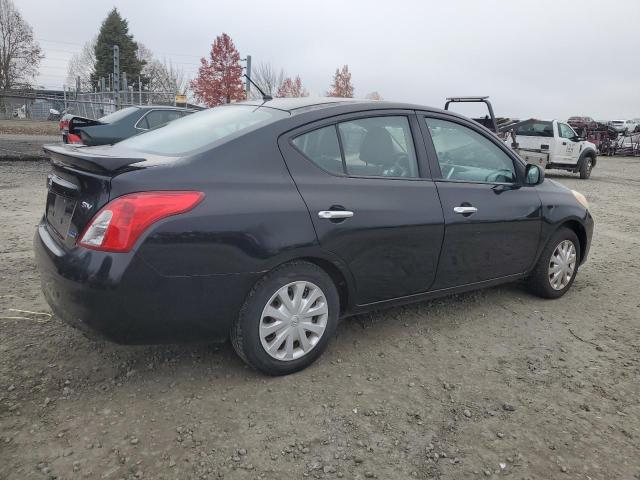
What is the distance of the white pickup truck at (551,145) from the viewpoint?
15156 millimetres

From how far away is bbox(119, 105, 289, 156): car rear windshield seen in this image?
9.29ft

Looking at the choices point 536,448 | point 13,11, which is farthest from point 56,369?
point 13,11

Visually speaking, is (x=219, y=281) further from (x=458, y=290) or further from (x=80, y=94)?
(x=80, y=94)

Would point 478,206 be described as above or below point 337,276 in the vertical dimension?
above

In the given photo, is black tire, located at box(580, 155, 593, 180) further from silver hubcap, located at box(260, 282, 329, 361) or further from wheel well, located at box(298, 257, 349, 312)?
silver hubcap, located at box(260, 282, 329, 361)

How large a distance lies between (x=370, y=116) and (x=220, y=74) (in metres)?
33.8

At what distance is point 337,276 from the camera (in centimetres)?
301

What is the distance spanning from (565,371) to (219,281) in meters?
2.21

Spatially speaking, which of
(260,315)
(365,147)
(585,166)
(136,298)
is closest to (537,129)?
(585,166)

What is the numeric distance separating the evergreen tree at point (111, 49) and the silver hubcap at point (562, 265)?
59901 millimetres

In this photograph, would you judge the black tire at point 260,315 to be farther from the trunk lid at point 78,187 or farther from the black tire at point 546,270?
the black tire at point 546,270

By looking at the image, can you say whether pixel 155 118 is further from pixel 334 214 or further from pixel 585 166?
pixel 585 166

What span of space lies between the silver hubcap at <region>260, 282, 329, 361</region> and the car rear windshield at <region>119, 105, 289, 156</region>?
3.01 feet

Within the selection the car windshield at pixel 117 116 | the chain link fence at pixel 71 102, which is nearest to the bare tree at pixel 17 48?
the chain link fence at pixel 71 102
